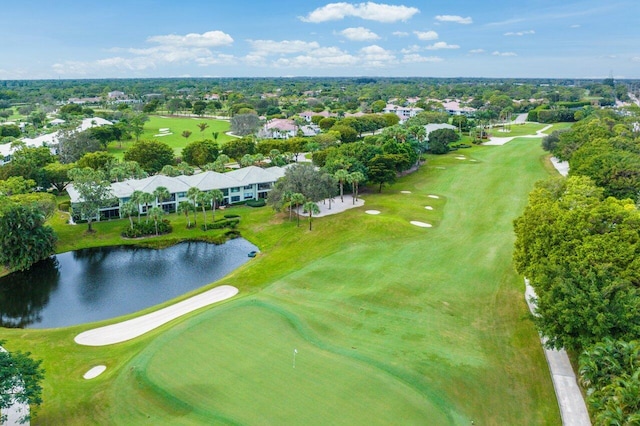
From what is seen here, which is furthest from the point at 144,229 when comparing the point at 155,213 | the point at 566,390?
the point at 566,390

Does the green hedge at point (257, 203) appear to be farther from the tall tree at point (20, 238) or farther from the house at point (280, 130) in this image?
the house at point (280, 130)

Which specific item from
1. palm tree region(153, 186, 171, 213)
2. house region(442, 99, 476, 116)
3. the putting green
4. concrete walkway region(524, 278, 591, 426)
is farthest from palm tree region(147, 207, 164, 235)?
house region(442, 99, 476, 116)

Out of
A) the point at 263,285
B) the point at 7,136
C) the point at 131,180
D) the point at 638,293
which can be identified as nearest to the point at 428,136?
→ the point at 131,180

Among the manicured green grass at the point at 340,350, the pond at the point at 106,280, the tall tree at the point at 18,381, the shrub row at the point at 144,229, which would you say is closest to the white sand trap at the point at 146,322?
the manicured green grass at the point at 340,350

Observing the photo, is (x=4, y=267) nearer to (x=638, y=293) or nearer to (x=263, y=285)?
(x=263, y=285)

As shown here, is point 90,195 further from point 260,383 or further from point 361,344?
point 361,344

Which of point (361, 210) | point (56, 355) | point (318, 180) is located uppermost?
point (318, 180)
